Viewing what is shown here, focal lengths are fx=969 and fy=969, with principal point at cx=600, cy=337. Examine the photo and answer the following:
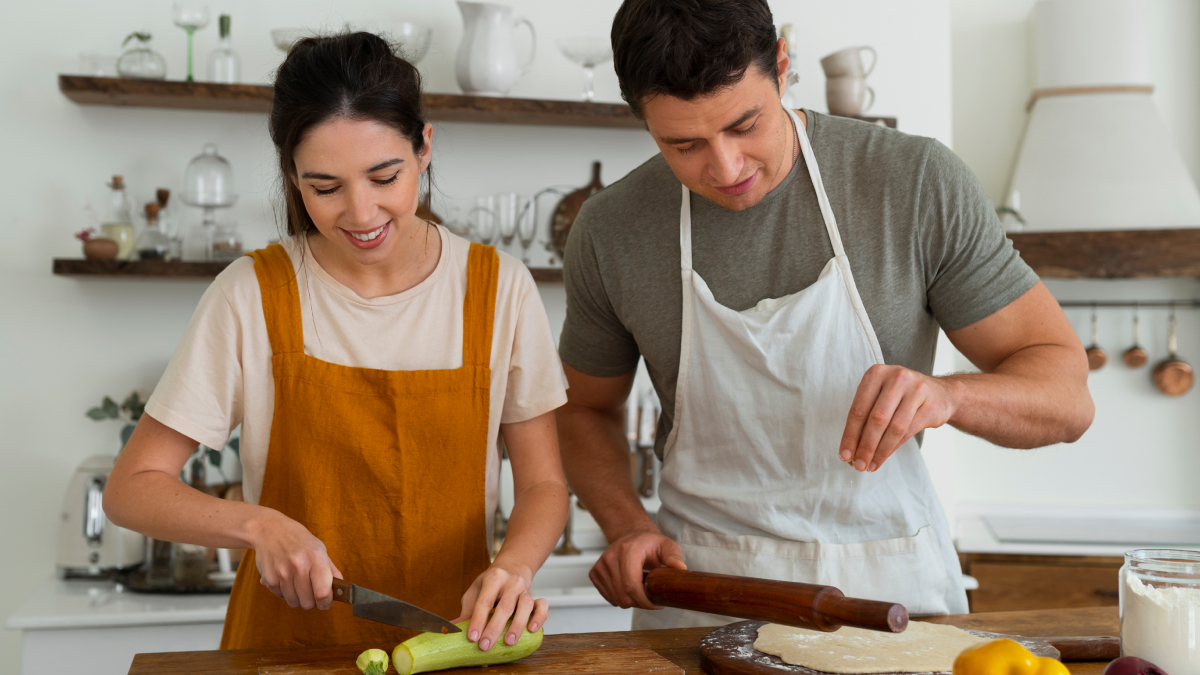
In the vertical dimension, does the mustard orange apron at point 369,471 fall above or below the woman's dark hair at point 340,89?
below

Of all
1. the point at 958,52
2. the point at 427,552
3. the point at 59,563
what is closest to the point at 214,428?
the point at 427,552

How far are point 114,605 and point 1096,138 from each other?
294cm

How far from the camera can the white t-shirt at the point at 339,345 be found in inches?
44.0

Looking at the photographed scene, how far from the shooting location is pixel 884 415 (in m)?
1.00

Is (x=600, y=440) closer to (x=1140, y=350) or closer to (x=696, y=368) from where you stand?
(x=696, y=368)

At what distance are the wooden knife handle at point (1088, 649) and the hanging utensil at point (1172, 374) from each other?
7.71ft

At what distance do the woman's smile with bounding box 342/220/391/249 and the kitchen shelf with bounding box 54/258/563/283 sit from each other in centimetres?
143

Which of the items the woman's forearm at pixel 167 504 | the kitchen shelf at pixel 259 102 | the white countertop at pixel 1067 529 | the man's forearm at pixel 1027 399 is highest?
the kitchen shelf at pixel 259 102

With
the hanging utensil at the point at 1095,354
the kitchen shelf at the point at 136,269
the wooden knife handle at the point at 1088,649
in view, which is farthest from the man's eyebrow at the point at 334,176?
the hanging utensil at the point at 1095,354

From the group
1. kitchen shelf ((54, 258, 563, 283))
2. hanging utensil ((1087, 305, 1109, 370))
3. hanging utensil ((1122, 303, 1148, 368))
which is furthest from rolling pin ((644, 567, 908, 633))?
hanging utensil ((1122, 303, 1148, 368))

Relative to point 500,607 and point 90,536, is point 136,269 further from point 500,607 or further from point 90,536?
point 500,607

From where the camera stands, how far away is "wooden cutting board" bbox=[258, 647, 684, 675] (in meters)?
0.95

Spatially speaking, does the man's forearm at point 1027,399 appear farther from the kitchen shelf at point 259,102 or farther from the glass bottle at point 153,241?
the glass bottle at point 153,241

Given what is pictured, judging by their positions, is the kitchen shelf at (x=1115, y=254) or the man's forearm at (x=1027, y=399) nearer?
the man's forearm at (x=1027, y=399)
